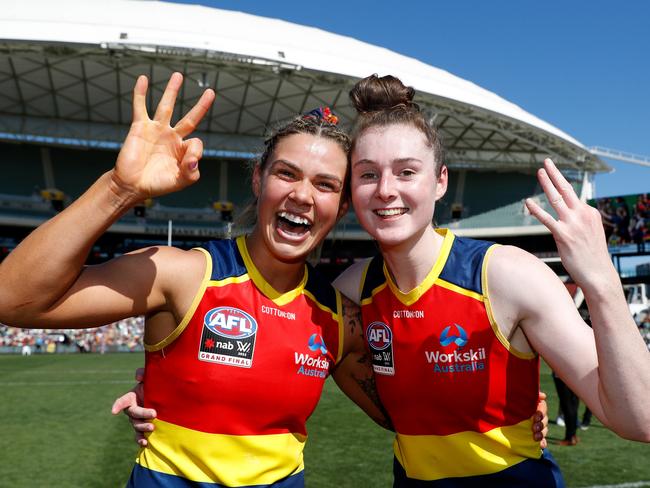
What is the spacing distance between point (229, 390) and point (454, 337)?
0.91 metres

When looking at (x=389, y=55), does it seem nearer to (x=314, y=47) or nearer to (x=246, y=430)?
(x=314, y=47)

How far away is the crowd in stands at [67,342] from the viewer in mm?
26266

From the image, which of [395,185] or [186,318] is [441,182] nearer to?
[395,185]

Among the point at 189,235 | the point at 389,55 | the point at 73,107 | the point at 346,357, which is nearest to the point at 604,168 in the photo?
the point at 389,55

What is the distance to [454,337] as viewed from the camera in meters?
2.26

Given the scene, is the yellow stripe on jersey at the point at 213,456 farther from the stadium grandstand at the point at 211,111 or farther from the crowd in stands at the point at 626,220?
the crowd in stands at the point at 626,220

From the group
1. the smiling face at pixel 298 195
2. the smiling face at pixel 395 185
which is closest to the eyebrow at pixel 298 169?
the smiling face at pixel 298 195

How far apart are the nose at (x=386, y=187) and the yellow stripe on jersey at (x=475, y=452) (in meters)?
0.99

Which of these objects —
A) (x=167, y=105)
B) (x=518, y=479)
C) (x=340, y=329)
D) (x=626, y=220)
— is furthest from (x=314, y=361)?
(x=626, y=220)

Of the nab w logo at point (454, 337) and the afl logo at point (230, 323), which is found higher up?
the afl logo at point (230, 323)

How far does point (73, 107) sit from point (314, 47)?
14.4 metres

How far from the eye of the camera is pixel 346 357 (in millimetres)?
2760

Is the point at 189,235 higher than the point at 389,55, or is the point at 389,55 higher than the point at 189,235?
the point at 389,55

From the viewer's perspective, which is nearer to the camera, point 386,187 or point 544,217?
point 544,217
